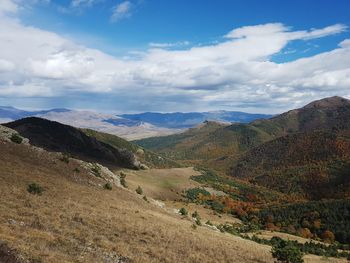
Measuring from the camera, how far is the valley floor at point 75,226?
90.0ft

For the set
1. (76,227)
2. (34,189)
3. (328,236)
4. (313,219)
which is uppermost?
(34,189)

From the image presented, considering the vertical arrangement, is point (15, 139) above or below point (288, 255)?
above

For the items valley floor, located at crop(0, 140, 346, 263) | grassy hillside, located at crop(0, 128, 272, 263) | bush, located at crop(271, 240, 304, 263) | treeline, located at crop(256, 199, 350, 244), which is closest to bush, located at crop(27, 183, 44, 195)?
grassy hillside, located at crop(0, 128, 272, 263)

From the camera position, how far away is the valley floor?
27.4 metres

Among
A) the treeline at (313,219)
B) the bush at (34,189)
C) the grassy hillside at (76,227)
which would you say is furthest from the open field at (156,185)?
the bush at (34,189)

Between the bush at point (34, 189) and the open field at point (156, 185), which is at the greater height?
the bush at point (34, 189)

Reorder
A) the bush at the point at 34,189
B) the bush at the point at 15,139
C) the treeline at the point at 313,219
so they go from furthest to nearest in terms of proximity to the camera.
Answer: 1. the treeline at the point at 313,219
2. the bush at the point at 15,139
3. the bush at the point at 34,189

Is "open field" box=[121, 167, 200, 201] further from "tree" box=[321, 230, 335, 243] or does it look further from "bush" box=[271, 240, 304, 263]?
"bush" box=[271, 240, 304, 263]

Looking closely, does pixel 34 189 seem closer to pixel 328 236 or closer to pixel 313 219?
pixel 328 236

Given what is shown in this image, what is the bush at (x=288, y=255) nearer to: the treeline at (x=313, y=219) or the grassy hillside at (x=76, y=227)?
the grassy hillside at (x=76, y=227)

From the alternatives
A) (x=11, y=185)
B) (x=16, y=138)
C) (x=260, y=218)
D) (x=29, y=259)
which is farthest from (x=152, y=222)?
(x=260, y=218)

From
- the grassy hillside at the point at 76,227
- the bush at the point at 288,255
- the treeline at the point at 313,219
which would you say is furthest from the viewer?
the treeline at the point at 313,219

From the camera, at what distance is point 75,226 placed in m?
35.5

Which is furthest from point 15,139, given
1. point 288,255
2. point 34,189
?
point 288,255
